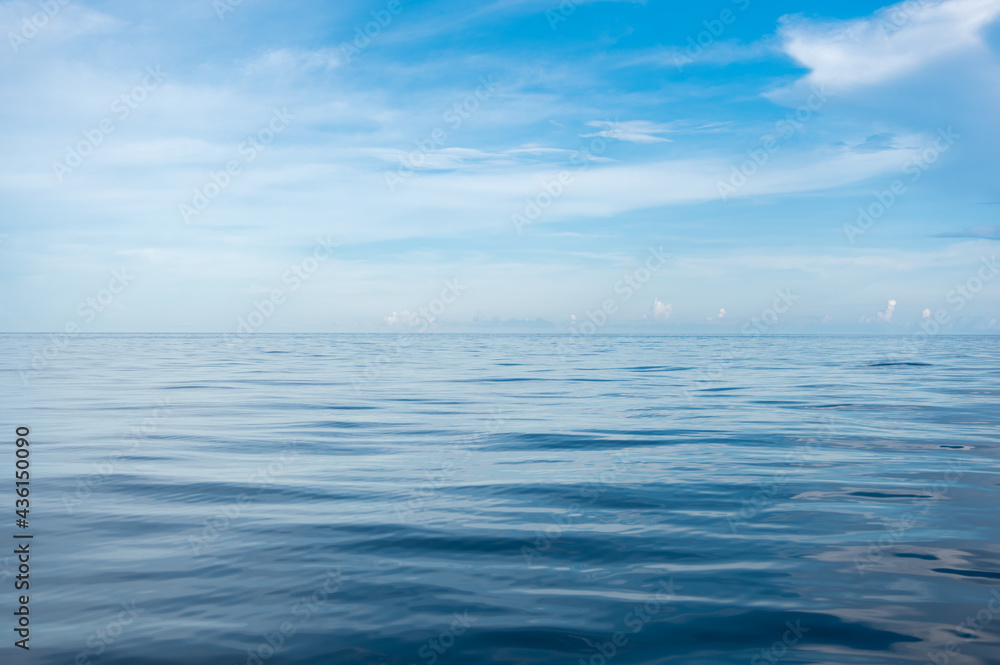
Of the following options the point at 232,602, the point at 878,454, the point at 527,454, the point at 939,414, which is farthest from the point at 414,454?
the point at 939,414

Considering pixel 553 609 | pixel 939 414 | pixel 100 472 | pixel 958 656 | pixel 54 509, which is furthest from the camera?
pixel 939 414

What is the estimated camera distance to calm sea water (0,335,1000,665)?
5328 mm

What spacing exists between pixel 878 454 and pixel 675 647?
9939mm

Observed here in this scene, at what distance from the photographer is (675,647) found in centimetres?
520

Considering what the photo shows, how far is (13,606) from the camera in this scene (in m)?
5.96

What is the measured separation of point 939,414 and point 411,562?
18126 millimetres

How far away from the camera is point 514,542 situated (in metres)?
7.68

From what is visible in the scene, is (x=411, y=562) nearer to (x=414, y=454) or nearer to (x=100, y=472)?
(x=414, y=454)

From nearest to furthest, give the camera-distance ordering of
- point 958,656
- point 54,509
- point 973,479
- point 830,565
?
point 958,656 < point 830,565 < point 54,509 < point 973,479

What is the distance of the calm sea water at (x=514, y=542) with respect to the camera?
533 centimetres

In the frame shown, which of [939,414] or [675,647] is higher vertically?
[939,414]

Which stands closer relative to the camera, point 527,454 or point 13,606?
point 13,606

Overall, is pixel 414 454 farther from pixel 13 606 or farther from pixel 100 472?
pixel 13 606

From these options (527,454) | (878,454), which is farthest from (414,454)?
(878,454)
